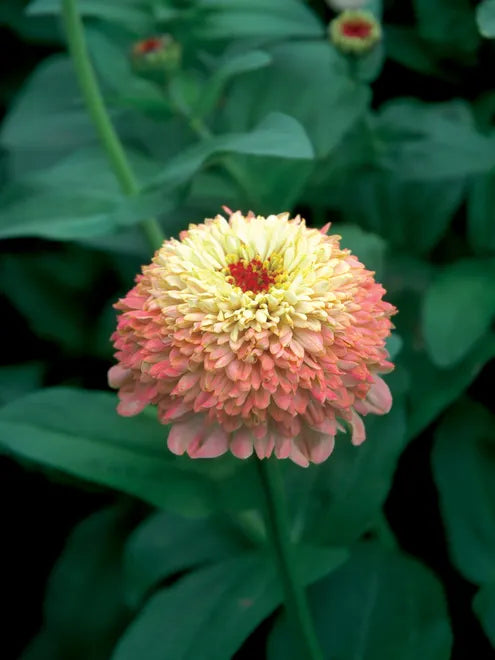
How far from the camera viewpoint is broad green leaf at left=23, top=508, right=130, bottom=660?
0.75m

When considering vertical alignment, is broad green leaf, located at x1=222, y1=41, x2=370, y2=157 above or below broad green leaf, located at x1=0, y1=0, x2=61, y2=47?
above

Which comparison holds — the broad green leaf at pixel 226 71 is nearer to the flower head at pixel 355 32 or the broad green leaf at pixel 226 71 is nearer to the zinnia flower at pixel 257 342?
the flower head at pixel 355 32

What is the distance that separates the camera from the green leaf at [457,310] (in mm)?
704

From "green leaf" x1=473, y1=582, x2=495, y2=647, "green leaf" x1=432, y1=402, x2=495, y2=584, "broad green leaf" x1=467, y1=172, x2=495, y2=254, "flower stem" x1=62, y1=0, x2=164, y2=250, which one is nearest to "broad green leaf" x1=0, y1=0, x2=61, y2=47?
"flower stem" x1=62, y1=0, x2=164, y2=250

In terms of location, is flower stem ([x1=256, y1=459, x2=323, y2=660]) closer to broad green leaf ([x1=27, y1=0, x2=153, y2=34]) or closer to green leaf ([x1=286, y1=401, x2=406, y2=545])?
green leaf ([x1=286, y1=401, x2=406, y2=545])

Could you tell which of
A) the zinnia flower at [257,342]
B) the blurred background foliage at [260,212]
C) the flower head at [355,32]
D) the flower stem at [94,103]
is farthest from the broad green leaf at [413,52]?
the zinnia flower at [257,342]

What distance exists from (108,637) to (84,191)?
1.45ft

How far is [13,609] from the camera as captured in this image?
2.77 ft

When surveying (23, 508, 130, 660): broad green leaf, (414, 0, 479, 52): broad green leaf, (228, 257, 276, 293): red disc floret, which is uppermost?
(414, 0, 479, 52): broad green leaf

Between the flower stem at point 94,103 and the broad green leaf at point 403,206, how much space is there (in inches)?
9.1

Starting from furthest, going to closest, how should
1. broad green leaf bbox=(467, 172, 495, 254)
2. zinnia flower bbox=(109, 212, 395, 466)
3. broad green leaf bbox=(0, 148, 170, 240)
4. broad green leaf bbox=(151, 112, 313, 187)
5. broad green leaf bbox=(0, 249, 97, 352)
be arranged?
broad green leaf bbox=(0, 249, 97, 352)
broad green leaf bbox=(467, 172, 495, 254)
broad green leaf bbox=(0, 148, 170, 240)
broad green leaf bbox=(151, 112, 313, 187)
zinnia flower bbox=(109, 212, 395, 466)

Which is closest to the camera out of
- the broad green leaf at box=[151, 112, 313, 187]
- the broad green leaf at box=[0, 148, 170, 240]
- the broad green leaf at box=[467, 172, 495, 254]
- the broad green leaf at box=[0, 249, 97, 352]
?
the broad green leaf at box=[151, 112, 313, 187]

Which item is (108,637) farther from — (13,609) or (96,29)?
(96,29)

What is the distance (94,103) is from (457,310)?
0.39 m
